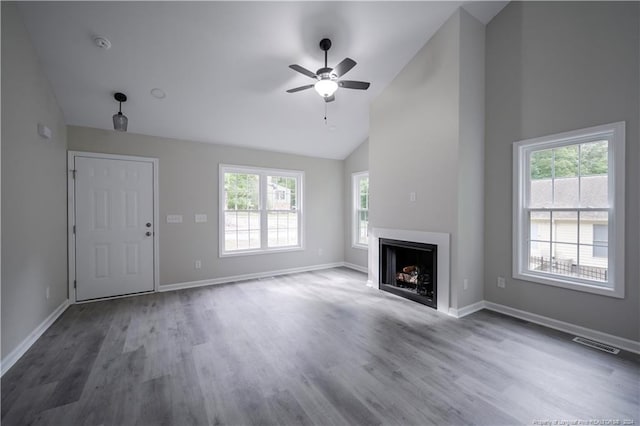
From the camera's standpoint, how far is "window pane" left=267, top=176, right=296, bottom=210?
5441 mm

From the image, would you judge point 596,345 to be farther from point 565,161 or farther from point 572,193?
point 565,161

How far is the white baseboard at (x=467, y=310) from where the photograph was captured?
327 centimetres

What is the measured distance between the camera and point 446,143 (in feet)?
11.0

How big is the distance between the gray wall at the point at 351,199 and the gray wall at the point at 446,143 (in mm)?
1723

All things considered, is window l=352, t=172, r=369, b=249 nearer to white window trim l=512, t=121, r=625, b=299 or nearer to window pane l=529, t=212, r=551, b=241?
white window trim l=512, t=121, r=625, b=299

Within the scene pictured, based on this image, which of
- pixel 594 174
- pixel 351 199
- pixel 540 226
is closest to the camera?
pixel 594 174

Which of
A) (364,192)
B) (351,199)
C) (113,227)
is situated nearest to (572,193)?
(364,192)

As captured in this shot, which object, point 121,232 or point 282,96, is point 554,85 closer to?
point 282,96

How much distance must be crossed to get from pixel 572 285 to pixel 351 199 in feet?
12.8

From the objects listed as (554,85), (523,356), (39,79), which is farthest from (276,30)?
(523,356)

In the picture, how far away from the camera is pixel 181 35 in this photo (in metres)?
2.81

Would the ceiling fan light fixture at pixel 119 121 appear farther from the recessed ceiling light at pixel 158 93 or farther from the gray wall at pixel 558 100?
the gray wall at pixel 558 100

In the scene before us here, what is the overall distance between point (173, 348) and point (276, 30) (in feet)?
11.2

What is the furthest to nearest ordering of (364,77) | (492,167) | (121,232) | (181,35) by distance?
(121,232) → (364,77) → (492,167) → (181,35)
